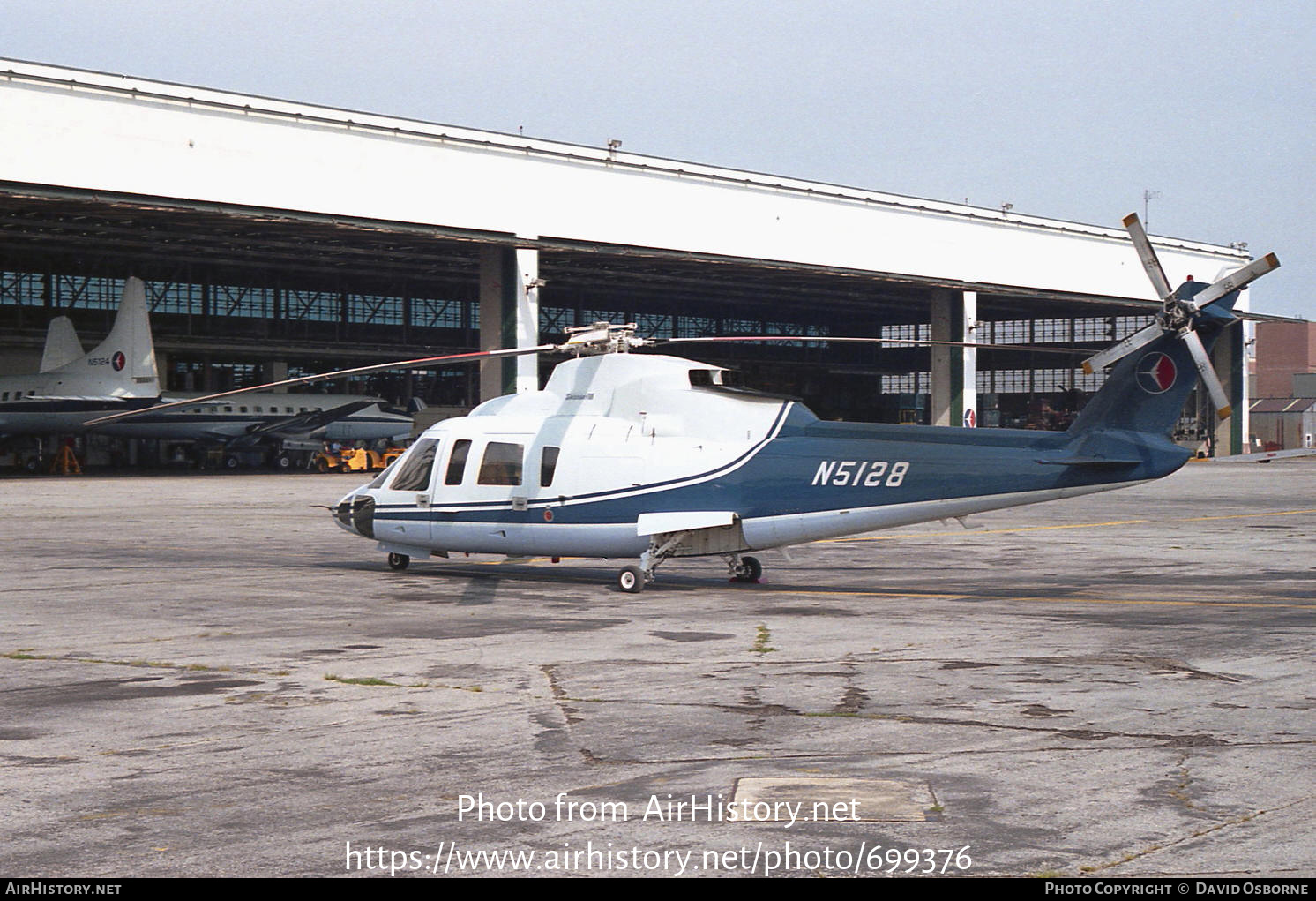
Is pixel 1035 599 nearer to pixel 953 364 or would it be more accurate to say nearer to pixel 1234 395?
pixel 953 364

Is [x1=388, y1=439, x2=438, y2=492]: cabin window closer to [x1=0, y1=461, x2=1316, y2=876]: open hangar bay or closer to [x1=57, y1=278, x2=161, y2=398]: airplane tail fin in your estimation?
[x1=0, y1=461, x2=1316, y2=876]: open hangar bay

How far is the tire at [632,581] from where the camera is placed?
18.8m

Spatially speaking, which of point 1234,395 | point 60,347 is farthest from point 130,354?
point 1234,395

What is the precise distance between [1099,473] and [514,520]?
8.60m

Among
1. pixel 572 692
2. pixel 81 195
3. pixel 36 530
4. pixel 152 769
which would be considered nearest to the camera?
pixel 152 769

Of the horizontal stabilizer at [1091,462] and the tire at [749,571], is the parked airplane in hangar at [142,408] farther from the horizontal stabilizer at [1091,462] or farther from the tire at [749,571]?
the horizontal stabilizer at [1091,462]

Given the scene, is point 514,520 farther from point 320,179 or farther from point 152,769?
point 320,179

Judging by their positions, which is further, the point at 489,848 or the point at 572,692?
the point at 572,692

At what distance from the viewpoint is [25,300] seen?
74.6 metres

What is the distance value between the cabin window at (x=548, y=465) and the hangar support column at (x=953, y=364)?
55726 mm

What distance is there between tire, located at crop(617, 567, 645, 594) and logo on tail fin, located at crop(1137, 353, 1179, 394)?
7445 mm

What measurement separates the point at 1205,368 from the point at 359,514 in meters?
13.0

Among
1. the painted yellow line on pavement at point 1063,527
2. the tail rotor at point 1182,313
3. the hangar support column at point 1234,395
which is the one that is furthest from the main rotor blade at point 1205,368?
the hangar support column at point 1234,395
